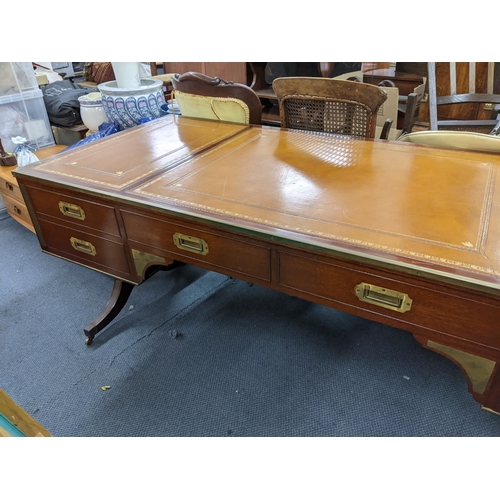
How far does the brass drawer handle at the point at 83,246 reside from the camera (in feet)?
4.28

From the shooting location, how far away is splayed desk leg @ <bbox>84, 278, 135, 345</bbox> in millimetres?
1524

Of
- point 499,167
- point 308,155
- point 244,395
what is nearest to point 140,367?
point 244,395

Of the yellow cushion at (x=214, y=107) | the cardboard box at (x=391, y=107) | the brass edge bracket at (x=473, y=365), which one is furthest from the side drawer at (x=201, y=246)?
the cardboard box at (x=391, y=107)

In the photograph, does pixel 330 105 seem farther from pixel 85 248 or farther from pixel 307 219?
pixel 85 248

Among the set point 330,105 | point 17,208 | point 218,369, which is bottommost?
point 218,369

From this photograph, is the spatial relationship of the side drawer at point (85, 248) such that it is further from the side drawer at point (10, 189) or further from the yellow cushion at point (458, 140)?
the yellow cushion at point (458, 140)

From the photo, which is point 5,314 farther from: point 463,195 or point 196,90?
point 463,195

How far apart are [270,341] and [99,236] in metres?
0.74

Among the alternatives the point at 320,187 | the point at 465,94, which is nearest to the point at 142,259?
the point at 320,187

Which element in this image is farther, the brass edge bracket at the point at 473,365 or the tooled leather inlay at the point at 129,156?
the tooled leather inlay at the point at 129,156

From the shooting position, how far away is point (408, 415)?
124 centimetres

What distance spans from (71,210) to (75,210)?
21mm

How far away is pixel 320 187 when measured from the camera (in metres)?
1.04

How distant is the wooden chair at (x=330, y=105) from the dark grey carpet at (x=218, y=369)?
28.9 inches
